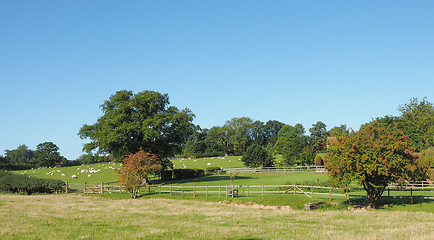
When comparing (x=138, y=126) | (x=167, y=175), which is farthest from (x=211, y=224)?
(x=167, y=175)

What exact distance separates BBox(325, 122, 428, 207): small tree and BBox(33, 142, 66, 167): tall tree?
109277 millimetres

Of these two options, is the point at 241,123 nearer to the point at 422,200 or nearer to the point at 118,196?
the point at 118,196

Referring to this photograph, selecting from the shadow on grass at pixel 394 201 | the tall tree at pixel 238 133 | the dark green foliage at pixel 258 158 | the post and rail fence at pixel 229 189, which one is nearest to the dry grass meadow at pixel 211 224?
the shadow on grass at pixel 394 201

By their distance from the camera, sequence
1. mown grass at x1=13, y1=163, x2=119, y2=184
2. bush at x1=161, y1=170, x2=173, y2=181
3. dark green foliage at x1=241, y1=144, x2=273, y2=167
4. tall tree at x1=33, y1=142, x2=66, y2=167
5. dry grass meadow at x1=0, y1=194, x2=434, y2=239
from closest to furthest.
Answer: dry grass meadow at x1=0, y1=194, x2=434, y2=239 → bush at x1=161, y1=170, x2=173, y2=181 → mown grass at x1=13, y1=163, x2=119, y2=184 → dark green foliage at x1=241, y1=144, x2=273, y2=167 → tall tree at x1=33, y1=142, x2=66, y2=167

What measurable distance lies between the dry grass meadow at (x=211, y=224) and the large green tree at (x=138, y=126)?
21.0 m

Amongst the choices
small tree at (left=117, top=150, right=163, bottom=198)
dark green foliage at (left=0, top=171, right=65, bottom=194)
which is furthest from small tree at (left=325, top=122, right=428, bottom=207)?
dark green foliage at (left=0, top=171, right=65, bottom=194)

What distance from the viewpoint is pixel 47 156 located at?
118938 mm

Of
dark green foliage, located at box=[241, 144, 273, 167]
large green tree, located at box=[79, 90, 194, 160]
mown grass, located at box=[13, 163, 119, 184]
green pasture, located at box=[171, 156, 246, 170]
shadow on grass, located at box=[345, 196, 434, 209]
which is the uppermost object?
large green tree, located at box=[79, 90, 194, 160]

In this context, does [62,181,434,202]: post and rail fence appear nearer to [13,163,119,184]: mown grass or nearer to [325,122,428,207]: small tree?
[325,122,428,207]: small tree

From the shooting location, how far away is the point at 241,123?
471 ft

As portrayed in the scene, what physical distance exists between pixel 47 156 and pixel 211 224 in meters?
113

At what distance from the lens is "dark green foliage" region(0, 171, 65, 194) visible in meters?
43.8

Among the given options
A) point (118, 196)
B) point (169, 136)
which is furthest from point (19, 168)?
point (118, 196)

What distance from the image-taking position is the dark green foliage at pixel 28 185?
43781 millimetres
